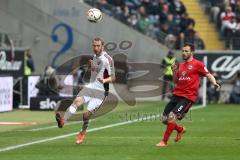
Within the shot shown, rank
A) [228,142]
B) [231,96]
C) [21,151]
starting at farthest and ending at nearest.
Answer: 1. [231,96]
2. [228,142]
3. [21,151]

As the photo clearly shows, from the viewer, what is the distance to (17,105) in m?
33.0

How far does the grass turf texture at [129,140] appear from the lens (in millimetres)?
16203

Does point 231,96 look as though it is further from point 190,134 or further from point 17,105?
point 190,134

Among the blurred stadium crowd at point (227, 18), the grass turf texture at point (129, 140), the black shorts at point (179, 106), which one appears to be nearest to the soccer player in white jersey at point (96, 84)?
the grass turf texture at point (129, 140)

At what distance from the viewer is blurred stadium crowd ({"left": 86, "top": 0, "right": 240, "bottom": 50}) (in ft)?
132

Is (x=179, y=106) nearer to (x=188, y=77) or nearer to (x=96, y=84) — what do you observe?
(x=188, y=77)

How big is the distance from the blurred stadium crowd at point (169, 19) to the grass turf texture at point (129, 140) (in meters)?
11.2

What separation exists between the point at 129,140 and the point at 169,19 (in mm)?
21843

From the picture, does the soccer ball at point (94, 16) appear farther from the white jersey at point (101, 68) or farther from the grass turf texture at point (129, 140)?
the grass turf texture at point (129, 140)

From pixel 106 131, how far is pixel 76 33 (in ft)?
63.2

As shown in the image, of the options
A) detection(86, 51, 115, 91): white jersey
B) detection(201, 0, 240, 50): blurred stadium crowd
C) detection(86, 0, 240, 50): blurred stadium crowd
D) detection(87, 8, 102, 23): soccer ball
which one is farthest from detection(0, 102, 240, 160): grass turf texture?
detection(86, 0, 240, 50): blurred stadium crowd

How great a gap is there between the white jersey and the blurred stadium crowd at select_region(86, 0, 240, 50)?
2107cm

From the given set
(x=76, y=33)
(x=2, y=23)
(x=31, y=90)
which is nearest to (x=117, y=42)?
(x=76, y=33)

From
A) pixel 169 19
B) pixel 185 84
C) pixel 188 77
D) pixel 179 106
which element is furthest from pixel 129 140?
pixel 169 19
